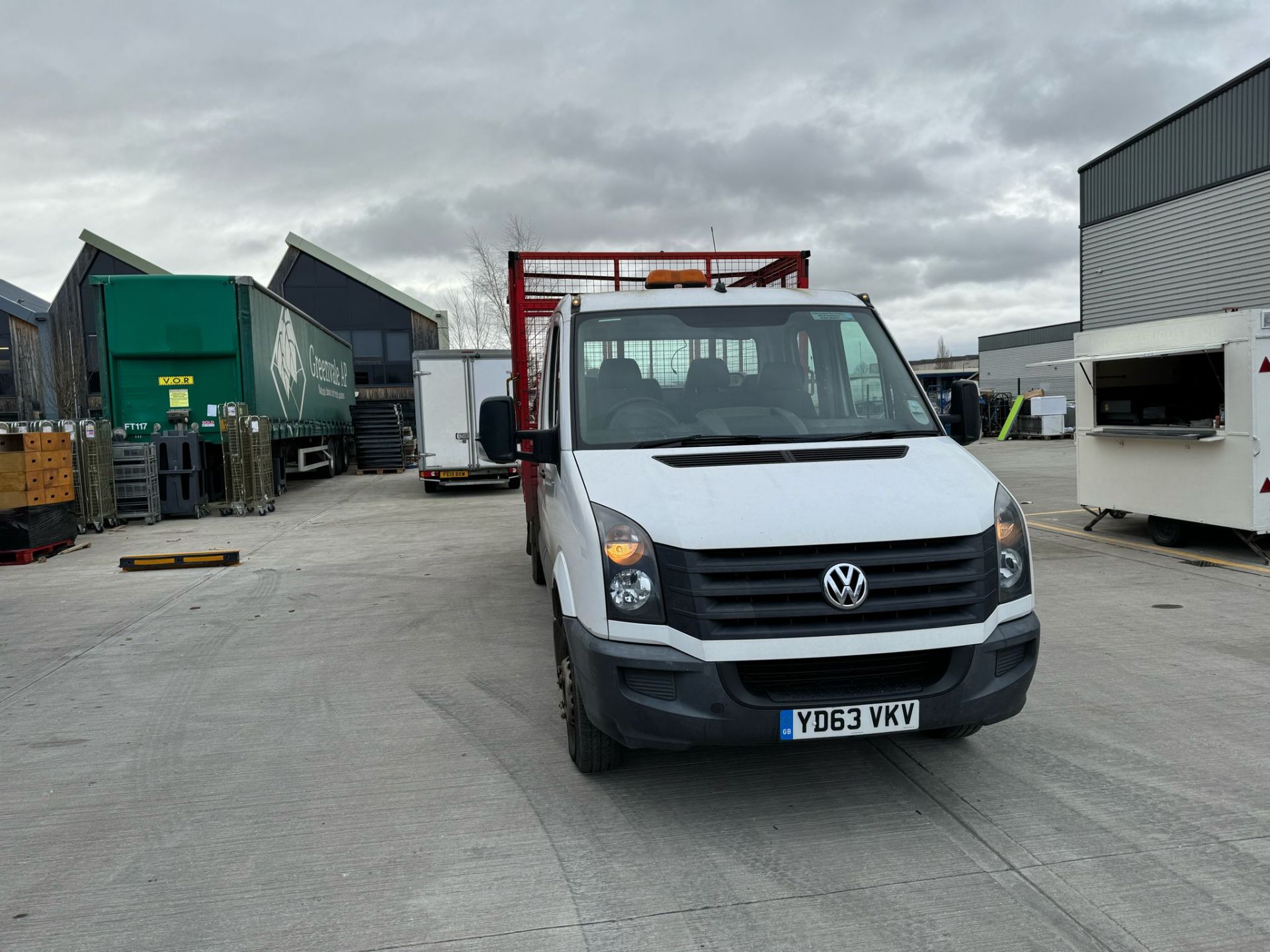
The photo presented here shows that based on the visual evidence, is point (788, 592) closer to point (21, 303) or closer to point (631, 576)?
point (631, 576)

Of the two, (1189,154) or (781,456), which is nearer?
(781,456)

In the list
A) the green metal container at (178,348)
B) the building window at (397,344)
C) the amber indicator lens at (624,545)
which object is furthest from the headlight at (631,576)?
the building window at (397,344)

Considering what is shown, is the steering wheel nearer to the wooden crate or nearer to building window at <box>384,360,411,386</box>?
the wooden crate

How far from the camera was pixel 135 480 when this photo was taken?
48.8ft

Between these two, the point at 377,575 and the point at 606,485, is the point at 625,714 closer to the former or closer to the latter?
the point at 606,485

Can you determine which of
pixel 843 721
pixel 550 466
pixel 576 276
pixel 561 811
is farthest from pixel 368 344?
pixel 843 721

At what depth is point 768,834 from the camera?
11.5ft

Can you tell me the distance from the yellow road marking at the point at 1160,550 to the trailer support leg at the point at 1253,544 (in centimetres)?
14

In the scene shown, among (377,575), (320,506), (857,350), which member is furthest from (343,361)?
(857,350)

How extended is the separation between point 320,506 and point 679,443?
573 inches

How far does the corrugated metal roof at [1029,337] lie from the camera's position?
44250 mm

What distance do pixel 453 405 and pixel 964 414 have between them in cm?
1428

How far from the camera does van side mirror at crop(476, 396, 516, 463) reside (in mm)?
4512

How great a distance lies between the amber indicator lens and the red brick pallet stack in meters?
10.2
